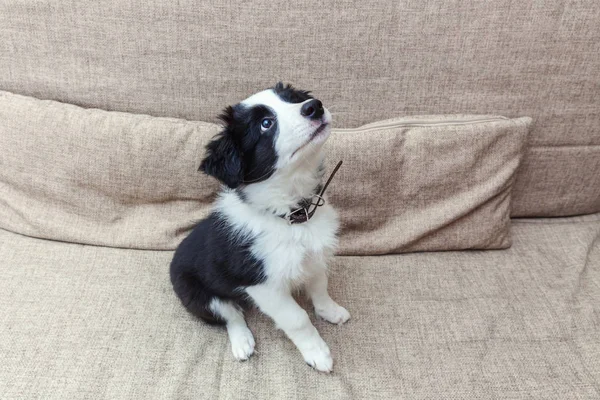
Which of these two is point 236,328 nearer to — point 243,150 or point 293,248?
point 293,248

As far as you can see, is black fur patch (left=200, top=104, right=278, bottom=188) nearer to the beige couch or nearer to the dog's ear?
the dog's ear

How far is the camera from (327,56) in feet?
5.45

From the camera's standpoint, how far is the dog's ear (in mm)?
1164

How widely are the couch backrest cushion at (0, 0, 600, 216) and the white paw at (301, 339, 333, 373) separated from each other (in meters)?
0.85

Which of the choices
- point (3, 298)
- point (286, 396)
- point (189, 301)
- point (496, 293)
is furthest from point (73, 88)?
point (496, 293)

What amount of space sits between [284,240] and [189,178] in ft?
1.87

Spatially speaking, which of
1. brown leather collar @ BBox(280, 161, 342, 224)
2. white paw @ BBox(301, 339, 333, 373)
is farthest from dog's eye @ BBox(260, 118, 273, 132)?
white paw @ BBox(301, 339, 333, 373)

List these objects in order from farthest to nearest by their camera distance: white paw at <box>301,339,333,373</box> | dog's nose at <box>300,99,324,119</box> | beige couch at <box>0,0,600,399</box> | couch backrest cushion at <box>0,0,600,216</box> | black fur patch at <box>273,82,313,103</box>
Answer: couch backrest cushion at <box>0,0,600,216</box> < beige couch at <box>0,0,600,399</box> < white paw at <box>301,339,333,373</box> < black fur patch at <box>273,82,313,103</box> < dog's nose at <box>300,99,324,119</box>

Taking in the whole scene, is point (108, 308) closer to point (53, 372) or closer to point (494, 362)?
point (53, 372)

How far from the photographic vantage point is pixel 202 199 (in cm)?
178

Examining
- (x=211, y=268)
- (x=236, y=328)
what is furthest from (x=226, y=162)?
(x=236, y=328)

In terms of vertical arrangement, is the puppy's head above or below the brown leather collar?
above

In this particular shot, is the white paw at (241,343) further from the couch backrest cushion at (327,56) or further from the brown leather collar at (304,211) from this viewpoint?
the couch backrest cushion at (327,56)

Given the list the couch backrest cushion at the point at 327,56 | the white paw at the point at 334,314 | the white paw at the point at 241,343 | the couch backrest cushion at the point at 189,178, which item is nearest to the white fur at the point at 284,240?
the white paw at the point at 241,343
